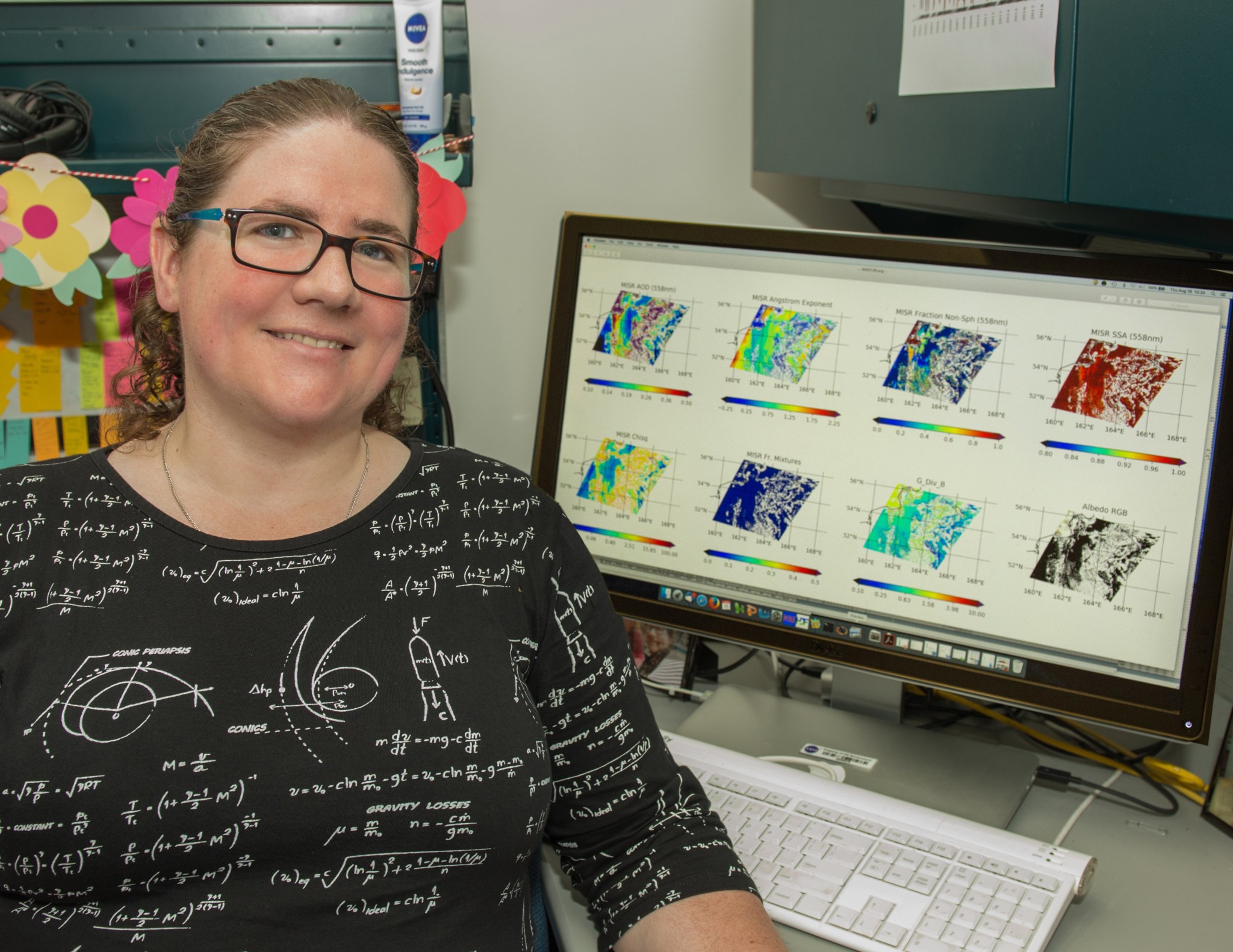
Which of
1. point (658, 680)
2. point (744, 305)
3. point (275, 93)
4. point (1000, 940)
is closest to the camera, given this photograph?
point (1000, 940)

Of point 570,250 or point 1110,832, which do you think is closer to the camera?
point 1110,832

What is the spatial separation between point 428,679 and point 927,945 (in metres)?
0.45

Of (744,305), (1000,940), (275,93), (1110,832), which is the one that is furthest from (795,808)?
(275,93)

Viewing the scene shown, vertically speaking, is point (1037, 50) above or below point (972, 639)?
above

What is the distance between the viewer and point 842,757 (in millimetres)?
1055

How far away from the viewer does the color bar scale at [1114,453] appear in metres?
0.89

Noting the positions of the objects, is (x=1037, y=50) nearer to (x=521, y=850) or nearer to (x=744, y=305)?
(x=744, y=305)

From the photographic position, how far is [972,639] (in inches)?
38.2

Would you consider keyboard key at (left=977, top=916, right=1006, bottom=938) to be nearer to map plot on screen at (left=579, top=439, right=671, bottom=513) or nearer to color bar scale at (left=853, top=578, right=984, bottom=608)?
color bar scale at (left=853, top=578, right=984, bottom=608)

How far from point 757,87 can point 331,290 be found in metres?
0.76

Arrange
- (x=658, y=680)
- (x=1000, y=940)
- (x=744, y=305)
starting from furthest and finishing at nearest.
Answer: (x=658, y=680) → (x=744, y=305) → (x=1000, y=940)

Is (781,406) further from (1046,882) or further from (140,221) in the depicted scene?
(140,221)

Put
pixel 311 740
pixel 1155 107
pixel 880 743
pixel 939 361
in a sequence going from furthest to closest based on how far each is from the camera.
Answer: pixel 880 743 → pixel 939 361 → pixel 311 740 → pixel 1155 107

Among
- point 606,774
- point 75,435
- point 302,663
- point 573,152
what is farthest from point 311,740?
point 573,152
